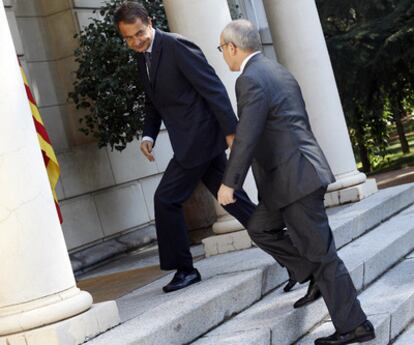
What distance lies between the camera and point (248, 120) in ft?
16.1

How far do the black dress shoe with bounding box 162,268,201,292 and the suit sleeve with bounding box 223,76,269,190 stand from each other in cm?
147

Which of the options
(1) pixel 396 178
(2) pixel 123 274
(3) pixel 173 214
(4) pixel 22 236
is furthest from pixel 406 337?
(1) pixel 396 178

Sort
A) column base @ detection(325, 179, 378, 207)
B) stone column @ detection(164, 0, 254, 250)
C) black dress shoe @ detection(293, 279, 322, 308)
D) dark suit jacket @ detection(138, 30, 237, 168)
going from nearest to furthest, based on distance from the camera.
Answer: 1. black dress shoe @ detection(293, 279, 322, 308)
2. dark suit jacket @ detection(138, 30, 237, 168)
3. stone column @ detection(164, 0, 254, 250)
4. column base @ detection(325, 179, 378, 207)

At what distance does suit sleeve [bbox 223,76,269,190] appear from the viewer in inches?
194

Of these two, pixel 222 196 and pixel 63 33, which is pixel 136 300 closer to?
pixel 222 196

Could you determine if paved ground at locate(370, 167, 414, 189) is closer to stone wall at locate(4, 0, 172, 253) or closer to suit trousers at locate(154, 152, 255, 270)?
stone wall at locate(4, 0, 172, 253)

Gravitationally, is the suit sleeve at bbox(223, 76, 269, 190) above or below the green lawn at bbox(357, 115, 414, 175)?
above

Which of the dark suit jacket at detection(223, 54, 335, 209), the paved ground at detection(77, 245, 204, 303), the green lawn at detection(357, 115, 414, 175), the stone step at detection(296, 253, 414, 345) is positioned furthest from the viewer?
the green lawn at detection(357, 115, 414, 175)

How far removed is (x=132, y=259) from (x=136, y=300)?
3.05 meters

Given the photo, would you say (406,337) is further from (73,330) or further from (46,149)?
(46,149)

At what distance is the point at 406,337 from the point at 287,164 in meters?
1.42

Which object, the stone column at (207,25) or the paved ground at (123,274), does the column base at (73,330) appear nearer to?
the paved ground at (123,274)

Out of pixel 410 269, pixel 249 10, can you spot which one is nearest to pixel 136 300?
pixel 410 269

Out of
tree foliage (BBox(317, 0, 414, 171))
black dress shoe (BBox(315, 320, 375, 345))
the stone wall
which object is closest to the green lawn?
tree foliage (BBox(317, 0, 414, 171))
